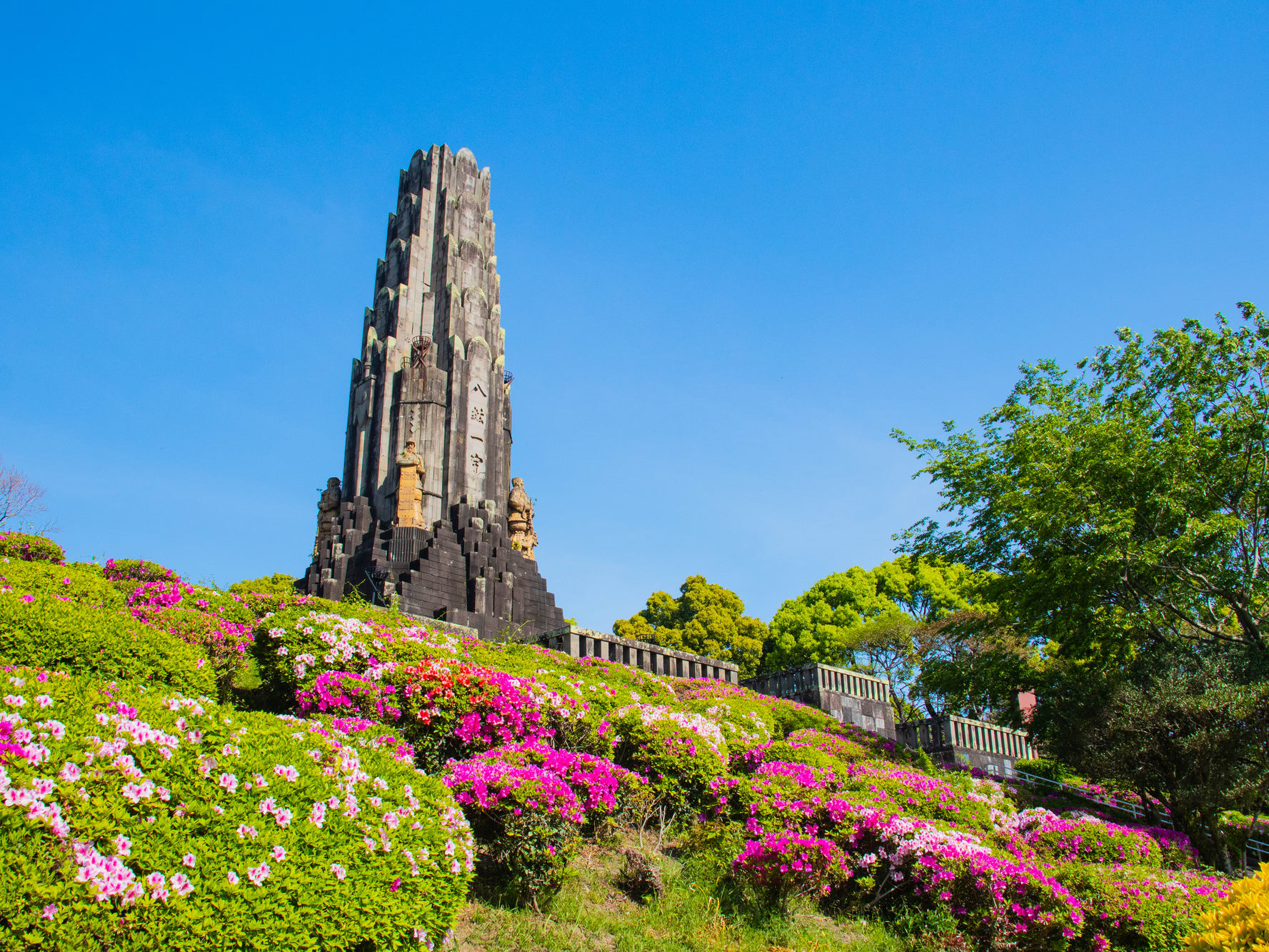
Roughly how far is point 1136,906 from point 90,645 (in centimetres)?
846

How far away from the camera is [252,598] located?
10.9 m

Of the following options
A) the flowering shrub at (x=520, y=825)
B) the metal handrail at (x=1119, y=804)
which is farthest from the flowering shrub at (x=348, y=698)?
the metal handrail at (x=1119, y=804)

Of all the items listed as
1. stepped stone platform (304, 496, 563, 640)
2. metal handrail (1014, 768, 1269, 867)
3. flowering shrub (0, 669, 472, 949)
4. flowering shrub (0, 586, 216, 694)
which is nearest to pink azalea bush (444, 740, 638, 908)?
flowering shrub (0, 669, 472, 949)

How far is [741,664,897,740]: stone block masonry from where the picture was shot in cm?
1806

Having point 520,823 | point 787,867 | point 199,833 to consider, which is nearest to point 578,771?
point 520,823

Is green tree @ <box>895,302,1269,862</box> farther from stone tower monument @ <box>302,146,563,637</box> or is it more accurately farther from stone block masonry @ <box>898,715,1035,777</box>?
stone tower monument @ <box>302,146,563,637</box>

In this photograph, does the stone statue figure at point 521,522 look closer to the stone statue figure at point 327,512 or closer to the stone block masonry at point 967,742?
the stone statue figure at point 327,512

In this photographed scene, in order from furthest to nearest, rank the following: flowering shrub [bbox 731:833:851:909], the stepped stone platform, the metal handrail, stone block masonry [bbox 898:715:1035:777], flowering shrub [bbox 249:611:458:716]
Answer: the stepped stone platform, stone block masonry [bbox 898:715:1035:777], the metal handrail, flowering shrub [bbox 249:611:458:716], flowering shrub [bbox 731:833:851:909]

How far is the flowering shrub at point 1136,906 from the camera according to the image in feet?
21.4

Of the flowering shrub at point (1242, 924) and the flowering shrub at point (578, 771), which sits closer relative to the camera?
the flowering shrub at point (1242, 924)

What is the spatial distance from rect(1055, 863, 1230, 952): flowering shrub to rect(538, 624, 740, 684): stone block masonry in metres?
9.76


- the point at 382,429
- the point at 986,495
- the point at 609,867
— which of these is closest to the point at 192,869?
the point at 609,867

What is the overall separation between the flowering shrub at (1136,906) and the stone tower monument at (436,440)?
16186 millimetres

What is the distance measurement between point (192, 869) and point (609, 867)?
411 cm
